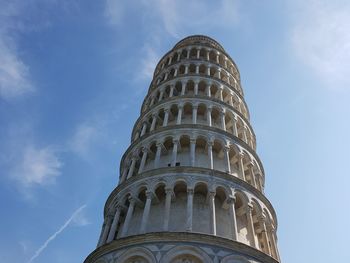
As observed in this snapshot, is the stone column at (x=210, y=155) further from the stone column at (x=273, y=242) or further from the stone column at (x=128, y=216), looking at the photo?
the stone column at (x=128, y=216)

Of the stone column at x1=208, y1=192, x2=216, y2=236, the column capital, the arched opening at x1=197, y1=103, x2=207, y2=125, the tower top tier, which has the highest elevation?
the tower top tier

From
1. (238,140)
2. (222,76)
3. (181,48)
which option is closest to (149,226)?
(238,140)

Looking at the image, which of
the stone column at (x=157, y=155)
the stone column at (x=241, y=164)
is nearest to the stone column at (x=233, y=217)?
the stone column at (x=241, y=164)

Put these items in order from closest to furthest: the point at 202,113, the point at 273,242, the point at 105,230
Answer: the point at 273,242, the point at 105,230, the point at 202,113

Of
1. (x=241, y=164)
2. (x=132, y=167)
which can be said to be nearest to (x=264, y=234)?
(x=241, y=164)

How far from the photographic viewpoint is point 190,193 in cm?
1838

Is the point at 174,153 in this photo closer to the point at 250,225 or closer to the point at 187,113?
the point at 250,225

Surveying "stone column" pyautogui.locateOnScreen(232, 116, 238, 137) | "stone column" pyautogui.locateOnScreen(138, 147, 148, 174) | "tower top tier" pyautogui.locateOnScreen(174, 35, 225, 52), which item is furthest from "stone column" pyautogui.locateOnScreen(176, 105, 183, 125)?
"tower top tier" pyautogui.locateOnScreen(174, 35, 225, 52)

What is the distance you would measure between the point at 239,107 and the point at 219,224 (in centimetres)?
1360

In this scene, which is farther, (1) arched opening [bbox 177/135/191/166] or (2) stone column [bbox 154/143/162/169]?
(1) arched opening [bbox 177/135/191/166]

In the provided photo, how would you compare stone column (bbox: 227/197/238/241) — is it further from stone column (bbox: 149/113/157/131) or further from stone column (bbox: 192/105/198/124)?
stone column (bbox: 149/113/157/131)

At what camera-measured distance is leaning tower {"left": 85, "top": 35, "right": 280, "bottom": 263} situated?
51.7 ft

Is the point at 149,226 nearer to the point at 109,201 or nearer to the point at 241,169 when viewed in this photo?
the point at 109,201

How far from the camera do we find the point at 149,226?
59.2 feet
